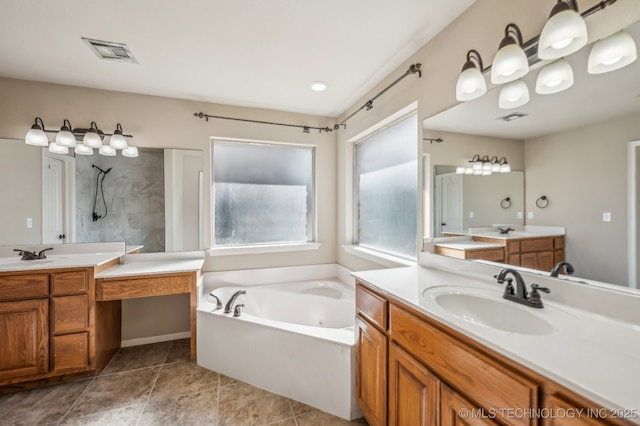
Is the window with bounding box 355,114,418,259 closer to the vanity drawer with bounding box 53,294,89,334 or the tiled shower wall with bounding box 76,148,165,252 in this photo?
the tiled shower wall with bounding box 76,148,165,252

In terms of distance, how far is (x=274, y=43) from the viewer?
1.80 metres

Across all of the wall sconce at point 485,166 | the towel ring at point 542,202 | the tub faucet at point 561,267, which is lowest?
the tub faucet at point 561,267

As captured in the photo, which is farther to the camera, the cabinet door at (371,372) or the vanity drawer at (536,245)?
the cabinet door at (371,372)

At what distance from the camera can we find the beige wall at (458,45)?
994mm

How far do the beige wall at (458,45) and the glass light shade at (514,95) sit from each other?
192 mm

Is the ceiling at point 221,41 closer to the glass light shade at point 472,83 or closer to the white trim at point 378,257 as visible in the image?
the glass light shade at point 472,83

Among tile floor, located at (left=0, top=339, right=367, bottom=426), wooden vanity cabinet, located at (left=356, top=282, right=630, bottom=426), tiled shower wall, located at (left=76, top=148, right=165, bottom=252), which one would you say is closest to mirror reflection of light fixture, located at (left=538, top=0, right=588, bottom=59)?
wooden vanity cabinet, located at (left=356, top=282, right=630, bottom=426)

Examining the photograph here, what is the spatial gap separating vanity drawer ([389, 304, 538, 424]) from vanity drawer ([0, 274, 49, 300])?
248cm

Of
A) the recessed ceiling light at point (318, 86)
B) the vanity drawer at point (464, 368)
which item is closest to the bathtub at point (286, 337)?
the vanity drawer at point (464, 368)

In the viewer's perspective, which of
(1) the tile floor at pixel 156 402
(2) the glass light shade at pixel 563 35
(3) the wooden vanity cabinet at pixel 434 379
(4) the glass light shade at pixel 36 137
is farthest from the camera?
(4) the glass light shade at pixel 36 137

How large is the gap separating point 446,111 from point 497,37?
412 millimetres

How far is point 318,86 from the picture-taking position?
2.40m

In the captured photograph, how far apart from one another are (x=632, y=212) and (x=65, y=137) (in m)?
3.60

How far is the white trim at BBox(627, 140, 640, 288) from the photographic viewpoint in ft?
3.13
